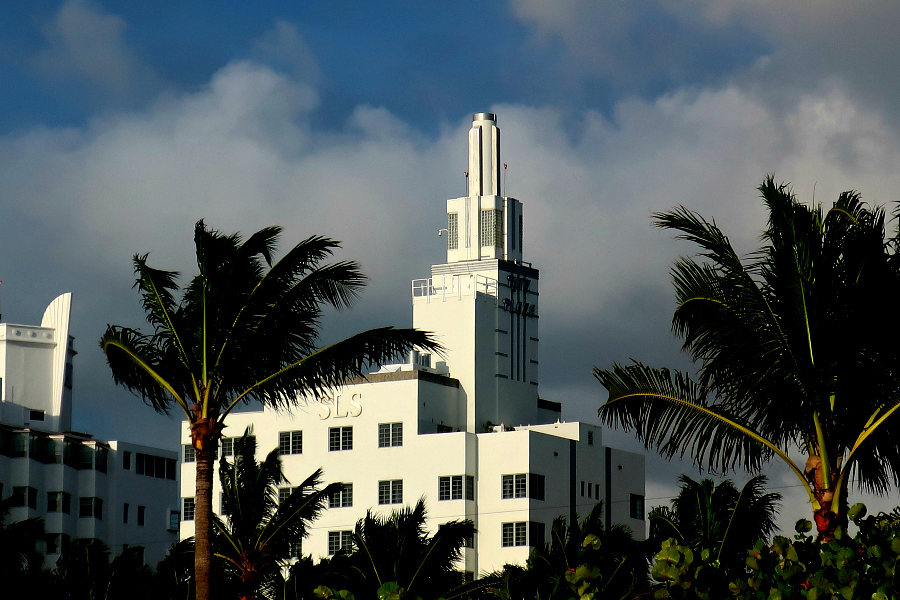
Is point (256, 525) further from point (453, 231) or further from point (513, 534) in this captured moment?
point (453, 231)

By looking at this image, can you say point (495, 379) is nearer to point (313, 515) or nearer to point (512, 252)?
point (512, 252)

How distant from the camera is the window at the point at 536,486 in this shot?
79875 mm

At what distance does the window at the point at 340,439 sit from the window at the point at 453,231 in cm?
1637

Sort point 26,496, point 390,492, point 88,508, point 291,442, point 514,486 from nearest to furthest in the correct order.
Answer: point 514,486 → point 390,492 → point 291,442 → point 26,496 → point 88,508

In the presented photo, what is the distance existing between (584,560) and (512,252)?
246 feet

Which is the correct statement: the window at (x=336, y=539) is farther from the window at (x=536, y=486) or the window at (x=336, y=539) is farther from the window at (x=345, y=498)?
the window at (x=536, y=486)

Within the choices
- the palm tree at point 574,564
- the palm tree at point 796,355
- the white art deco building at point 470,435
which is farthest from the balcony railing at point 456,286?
the palm tree at point 796,355

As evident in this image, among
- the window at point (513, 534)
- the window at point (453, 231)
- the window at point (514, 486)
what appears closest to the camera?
the window at point (513, 534)

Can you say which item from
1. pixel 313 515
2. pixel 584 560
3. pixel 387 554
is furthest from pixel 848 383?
pixel 313 515

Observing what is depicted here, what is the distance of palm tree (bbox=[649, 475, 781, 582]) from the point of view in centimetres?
4212

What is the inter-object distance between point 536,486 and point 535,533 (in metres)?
2.57

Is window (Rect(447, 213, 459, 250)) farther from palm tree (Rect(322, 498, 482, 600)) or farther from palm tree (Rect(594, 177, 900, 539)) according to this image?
palm tree (Rect(594, 177, 900, 539))

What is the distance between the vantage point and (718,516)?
42.9 m

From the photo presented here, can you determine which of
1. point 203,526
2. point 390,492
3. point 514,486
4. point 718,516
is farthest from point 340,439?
point 203,526
